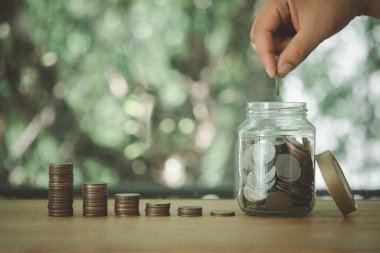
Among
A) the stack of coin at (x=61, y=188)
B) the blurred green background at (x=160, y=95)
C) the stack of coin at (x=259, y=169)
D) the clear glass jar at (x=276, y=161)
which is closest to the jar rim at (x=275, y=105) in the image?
the clear glass jar at (x=276, y=161)

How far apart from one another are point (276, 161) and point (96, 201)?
0.46 meters

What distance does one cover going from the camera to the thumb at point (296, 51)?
6.07 feet

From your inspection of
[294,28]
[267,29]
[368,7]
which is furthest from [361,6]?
[267,29]

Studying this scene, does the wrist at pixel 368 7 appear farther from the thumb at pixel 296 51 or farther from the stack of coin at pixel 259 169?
the stack of coin at pixel 259 169

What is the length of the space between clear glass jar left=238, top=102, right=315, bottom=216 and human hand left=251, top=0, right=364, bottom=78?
0.59 ft

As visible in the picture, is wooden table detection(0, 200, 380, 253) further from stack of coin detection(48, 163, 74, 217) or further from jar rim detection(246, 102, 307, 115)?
jar rim detection(246, 102, 307, 115)

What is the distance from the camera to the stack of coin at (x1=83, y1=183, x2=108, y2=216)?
1712 mm

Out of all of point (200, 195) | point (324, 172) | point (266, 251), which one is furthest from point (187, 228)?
point (200, 195)

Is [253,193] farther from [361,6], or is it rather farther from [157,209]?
[361,6]

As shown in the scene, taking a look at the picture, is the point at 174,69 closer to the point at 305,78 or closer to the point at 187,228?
the point at 305,78

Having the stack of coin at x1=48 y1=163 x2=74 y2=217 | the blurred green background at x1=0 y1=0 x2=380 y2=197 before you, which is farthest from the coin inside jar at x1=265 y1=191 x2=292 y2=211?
the blurred green background at x1=0 y1=0 x2=380 y2=197

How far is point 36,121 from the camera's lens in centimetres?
389

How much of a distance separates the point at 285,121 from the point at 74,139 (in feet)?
7.61

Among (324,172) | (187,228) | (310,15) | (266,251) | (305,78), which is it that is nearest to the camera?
(266,251)
